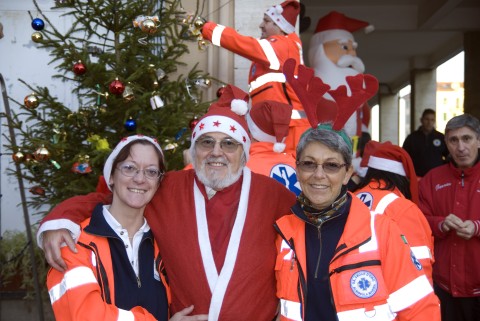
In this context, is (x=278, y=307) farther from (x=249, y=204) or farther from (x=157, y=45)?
(x=157, y=45)

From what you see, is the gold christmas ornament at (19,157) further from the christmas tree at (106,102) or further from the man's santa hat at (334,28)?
the man's santa hat at (334,28)

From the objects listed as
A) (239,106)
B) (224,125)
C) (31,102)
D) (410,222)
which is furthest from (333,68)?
(224,125)

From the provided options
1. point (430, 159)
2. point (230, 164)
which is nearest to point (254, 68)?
point (230, 164)

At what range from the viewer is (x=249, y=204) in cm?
321

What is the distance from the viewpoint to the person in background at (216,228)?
9.91ft

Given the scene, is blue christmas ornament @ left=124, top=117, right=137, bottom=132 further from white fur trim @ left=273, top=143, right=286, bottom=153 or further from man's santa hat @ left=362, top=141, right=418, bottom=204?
man's santa hat @ left=362, top=141, right=418, bottom=204

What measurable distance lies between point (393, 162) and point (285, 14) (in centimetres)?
233

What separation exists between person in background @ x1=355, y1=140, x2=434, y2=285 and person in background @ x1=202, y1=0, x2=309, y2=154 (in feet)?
4.19

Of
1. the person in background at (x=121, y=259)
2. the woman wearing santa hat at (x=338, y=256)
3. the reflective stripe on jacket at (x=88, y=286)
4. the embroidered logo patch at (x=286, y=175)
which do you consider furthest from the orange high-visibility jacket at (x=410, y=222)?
the reflective stripe on jacket at (x=88, y=286)

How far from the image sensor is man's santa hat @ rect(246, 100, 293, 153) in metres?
4.31

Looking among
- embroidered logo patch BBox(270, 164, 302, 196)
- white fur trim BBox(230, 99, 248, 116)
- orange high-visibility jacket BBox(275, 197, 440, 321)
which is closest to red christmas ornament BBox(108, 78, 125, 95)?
white fur trim BBox(230, 99, 248, 116)

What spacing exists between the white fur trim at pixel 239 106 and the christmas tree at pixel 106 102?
1.44 meters

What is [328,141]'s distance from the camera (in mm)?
2809

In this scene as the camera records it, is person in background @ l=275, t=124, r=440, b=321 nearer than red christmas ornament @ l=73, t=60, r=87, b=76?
Yes
